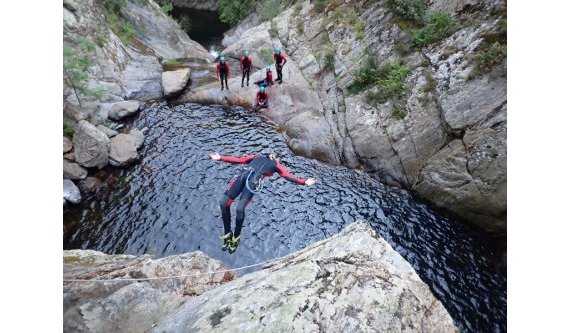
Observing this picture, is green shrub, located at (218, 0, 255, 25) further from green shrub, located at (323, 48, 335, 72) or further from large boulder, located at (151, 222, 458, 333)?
large boulder, located at (151, 222, 458, 333)

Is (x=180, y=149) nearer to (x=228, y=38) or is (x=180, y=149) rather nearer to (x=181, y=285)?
(x=181, y=285)

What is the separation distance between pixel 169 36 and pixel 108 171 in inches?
730

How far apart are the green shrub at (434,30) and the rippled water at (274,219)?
25.5ft

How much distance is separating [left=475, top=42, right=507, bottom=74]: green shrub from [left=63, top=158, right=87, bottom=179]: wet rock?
1758cm

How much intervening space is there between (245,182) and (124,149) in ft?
28.1

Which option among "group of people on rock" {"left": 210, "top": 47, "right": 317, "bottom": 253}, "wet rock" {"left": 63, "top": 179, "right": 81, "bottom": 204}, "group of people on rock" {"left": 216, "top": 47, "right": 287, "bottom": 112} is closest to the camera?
"group of people on rock" {"left": 210, "top": 47, "right": 317, "bottom": 253}

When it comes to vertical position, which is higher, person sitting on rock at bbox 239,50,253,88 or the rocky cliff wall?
person sitting on rock at bbox 239,50,253,88

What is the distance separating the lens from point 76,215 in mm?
13273

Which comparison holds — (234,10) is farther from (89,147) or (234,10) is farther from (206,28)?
(89,147)

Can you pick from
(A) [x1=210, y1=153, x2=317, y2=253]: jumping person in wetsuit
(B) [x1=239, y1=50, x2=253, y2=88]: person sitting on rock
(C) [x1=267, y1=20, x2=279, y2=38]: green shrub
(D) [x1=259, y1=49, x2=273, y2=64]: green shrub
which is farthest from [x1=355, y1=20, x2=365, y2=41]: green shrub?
(A) [x1=210, y1=153, x2=317, y2=253]: jumping person in wetsuit

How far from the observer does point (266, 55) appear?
→ 1016 inches

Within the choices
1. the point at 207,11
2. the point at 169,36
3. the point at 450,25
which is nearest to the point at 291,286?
the point at 450,25

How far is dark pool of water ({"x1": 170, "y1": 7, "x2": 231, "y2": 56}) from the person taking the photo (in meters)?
37.8

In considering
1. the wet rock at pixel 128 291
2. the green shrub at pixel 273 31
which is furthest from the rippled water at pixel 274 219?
the green shrub at pixel 273 31
